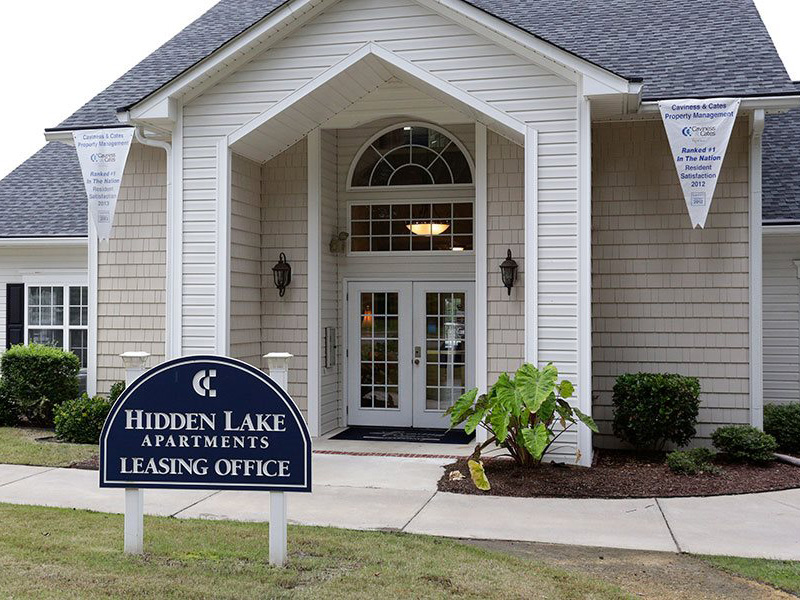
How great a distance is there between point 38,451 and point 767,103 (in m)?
9.22

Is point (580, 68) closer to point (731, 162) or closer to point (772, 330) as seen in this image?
point (731, 162)

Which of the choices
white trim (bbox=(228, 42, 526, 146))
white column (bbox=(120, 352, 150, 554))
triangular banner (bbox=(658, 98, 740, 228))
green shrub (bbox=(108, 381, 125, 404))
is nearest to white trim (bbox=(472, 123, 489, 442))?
white trim (bbox=(228, 42, 526, 146))

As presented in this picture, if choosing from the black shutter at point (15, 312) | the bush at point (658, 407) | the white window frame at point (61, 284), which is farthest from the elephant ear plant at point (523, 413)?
the black shutter at point (15, 312)

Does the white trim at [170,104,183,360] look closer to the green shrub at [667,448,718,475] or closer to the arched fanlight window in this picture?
the arched fanlight window

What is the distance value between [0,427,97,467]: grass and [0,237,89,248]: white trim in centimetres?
408

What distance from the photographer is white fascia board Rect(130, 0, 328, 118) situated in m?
9.79

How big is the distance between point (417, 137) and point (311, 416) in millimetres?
4088

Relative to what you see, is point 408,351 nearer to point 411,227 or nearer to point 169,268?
point 411,227

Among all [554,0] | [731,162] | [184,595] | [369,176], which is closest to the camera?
[184,595]

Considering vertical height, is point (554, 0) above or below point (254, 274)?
above

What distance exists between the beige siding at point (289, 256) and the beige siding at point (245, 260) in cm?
12

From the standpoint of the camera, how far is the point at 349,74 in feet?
33.5

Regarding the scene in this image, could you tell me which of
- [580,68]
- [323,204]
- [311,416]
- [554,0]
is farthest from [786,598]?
[554,0]

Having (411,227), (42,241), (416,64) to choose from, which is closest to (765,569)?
(416,64)
